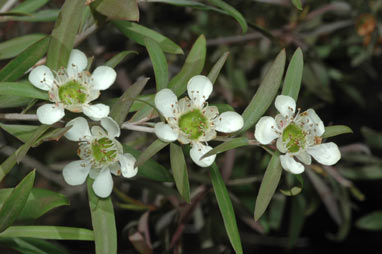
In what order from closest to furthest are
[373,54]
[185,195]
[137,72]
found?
1. [185,195]
2. [137,72]
3. [373,54]

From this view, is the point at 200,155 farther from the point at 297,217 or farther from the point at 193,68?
the point at 297,217

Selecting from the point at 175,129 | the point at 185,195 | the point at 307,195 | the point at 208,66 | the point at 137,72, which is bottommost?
the point at 185,195

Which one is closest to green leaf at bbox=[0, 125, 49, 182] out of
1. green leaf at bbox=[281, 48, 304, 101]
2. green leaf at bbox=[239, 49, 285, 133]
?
green leaf at bbox=[239, 49, 285, 133]

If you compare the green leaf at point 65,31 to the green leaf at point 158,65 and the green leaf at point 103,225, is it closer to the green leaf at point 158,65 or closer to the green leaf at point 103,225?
the green leaf at point 158,65

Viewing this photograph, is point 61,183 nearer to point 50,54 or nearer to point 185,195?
point 50,54

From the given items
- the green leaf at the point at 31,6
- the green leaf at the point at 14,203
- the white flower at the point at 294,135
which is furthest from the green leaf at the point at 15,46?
the white flower at the point at 294,135

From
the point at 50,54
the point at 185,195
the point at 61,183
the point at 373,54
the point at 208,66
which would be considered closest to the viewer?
the point at 185,195

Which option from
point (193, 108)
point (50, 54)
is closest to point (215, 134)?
point (193, 108)

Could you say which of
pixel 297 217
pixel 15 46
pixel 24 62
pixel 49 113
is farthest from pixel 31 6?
pixel 297 217
